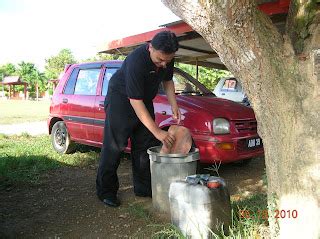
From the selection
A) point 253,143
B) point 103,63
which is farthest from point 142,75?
point 103,63

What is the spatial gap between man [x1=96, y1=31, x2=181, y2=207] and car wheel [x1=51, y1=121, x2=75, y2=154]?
109 inches

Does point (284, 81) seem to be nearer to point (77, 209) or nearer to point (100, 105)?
point (77, 209)

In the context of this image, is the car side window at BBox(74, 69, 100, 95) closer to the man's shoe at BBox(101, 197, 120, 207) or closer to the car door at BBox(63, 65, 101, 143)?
the car door at BBox(63, 65, 101, 143)

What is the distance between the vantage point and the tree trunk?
2.51 metres

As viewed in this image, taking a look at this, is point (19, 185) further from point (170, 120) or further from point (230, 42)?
point (230, 42)

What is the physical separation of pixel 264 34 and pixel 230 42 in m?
0.25

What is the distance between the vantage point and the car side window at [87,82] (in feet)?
20.4

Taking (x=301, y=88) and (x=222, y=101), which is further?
(x=222, y=101)

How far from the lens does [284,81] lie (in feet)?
8.52

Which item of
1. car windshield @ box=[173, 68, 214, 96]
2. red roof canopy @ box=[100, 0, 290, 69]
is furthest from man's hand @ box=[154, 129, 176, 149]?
red roof canopy @ box=[100, 0, 290, 69]

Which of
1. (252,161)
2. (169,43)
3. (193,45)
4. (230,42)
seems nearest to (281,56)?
(230,42)

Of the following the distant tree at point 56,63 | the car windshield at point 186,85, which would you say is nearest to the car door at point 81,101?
the car windshield at point 186,85

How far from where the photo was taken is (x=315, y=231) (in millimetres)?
2520

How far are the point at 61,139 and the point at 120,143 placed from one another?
3.32 m
